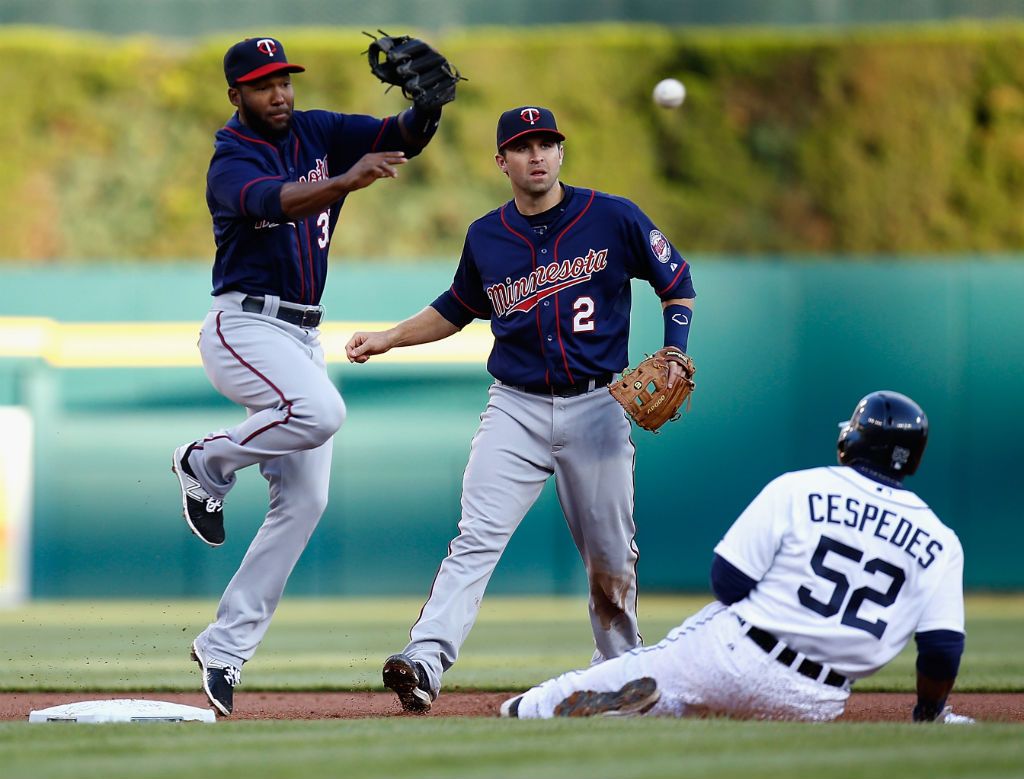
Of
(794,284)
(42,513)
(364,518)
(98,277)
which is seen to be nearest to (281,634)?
(364,518)

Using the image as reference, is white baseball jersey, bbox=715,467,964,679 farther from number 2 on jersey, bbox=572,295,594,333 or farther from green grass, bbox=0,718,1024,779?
number 2 on jersey, bbox=572,295,594,333

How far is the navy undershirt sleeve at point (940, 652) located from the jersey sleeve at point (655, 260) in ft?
4.79

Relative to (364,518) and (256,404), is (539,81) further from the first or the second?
(256,404)

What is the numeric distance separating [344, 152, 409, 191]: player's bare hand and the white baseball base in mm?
1531

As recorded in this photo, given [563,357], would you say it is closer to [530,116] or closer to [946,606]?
[530,116]

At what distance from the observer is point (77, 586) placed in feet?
33.1

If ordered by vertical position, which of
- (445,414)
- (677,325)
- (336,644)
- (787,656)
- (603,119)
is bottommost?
(336,644)

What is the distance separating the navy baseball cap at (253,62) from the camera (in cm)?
441

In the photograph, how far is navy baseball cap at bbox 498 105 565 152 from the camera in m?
4.58

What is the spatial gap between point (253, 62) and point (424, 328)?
1066 mm

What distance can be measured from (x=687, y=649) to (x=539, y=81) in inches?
414

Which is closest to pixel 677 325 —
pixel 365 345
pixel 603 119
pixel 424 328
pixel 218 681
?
pixel 424 328

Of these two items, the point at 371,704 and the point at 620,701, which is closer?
the point at 620,701

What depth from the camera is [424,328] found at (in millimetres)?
4977
